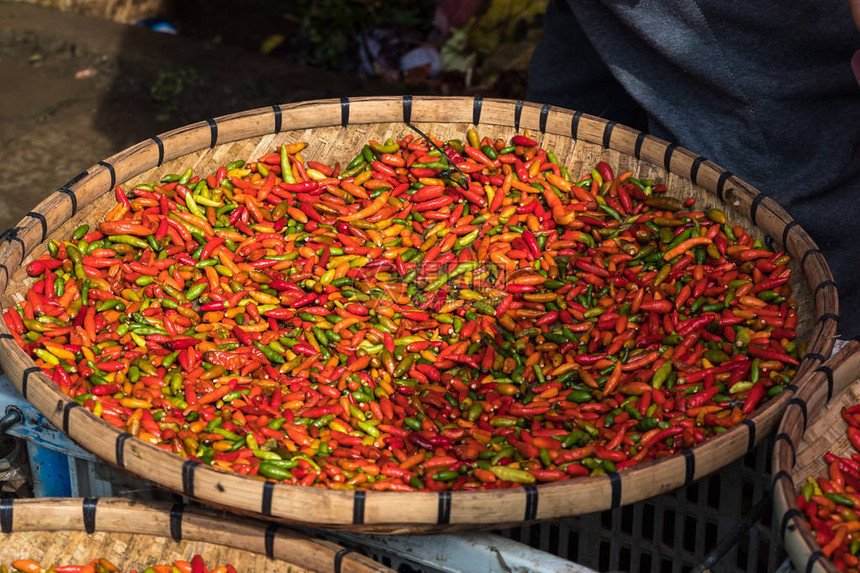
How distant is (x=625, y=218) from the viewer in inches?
101

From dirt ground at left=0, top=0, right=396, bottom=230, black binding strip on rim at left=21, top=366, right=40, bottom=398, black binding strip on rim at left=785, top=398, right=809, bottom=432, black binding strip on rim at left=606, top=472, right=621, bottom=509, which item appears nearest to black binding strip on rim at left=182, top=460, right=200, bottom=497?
black binding strip on rim at left=21, top=366, right=40, bottom=398

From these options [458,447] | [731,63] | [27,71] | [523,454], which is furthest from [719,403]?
[27,71]

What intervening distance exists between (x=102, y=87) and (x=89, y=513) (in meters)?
3.39

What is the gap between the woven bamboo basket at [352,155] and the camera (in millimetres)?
1681

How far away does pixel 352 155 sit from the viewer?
2.76 m

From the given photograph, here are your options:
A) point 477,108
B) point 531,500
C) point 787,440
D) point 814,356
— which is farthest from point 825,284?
point 477,108

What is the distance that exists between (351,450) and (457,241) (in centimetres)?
80

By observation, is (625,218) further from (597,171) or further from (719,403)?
(719,403)

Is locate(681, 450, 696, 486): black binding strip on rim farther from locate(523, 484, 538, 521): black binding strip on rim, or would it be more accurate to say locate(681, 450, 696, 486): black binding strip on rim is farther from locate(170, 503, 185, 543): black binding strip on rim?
locate(170, 503, 185, 543): black binding strip on rim

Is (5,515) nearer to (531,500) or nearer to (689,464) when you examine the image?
(531,500)

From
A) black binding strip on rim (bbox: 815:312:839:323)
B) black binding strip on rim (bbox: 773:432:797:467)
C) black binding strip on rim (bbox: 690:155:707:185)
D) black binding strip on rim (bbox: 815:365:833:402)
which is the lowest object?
black binding strip on rim (bbox: 773:432:797:467)

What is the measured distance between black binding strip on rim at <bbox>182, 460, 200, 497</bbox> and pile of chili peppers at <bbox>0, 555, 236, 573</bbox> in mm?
185

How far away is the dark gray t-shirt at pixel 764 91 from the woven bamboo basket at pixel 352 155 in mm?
214

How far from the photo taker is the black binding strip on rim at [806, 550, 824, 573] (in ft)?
5.00
